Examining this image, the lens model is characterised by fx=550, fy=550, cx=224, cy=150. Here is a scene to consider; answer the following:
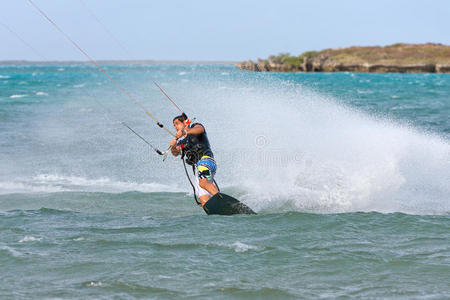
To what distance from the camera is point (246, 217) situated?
7.56 meters

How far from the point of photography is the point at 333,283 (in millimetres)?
5082

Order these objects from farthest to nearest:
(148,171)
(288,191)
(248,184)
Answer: (148,171) → (248,184) → (288,191)

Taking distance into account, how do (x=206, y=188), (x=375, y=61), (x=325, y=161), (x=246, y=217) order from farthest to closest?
(x=375, y=61) < (x=325, y=161) < (x=206, y=188) < (x=246, y=217)

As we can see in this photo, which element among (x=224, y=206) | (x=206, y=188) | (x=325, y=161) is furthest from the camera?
(x=325, y=161)

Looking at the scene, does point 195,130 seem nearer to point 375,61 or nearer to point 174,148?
point 174,148

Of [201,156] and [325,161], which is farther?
[325,161]

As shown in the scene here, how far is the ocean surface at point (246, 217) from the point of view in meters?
5.16

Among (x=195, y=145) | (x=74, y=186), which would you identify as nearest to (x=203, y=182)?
(x=195, y=145)

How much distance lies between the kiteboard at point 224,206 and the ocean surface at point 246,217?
19 centimetres

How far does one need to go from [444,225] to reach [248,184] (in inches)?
183

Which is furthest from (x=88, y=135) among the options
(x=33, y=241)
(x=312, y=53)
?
(x=312, y=53)

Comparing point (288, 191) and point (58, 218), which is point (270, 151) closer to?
point (288, 191)

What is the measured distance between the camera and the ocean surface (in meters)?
5.16

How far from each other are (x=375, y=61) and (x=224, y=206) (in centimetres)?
11582
